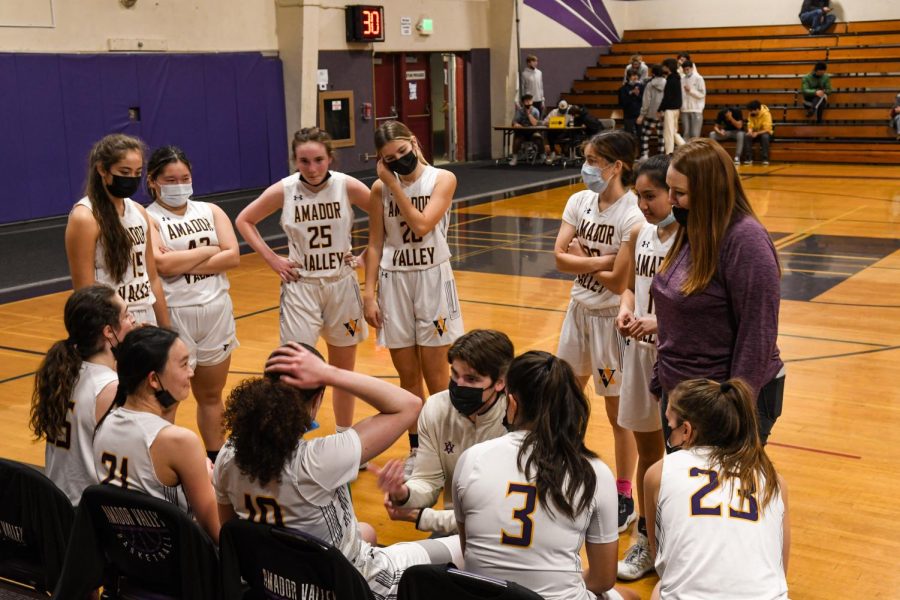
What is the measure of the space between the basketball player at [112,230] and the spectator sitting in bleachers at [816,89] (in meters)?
17.9

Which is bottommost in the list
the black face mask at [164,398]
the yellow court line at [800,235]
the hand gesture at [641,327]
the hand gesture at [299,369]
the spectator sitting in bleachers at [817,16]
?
the yellow court line at [800,235]

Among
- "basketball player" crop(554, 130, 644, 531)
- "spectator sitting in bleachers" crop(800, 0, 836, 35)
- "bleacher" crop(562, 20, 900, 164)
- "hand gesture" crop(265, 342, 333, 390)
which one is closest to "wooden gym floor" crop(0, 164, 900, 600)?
"basketball player" crop(554, 130, 644, 531)

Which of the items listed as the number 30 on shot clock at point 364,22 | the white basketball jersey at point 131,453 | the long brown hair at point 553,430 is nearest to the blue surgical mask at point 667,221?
the long brown hair at point 553,430

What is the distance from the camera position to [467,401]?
3617 millimetres

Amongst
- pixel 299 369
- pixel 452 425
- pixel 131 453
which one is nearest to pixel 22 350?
pixel 131 453

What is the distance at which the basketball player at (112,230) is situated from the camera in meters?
4.56

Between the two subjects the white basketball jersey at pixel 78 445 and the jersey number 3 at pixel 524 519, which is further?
the white basketball jersey at pixel 78 445

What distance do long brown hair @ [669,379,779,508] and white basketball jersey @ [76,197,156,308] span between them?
2.75 m

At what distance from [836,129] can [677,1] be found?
6303 millimetres

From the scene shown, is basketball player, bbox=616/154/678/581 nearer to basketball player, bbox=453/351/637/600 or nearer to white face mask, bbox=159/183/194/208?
basketball player, bbox=453/351/637/600

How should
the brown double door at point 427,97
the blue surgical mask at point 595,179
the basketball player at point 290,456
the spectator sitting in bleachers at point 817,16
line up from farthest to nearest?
the spectator sitting in bleachers at point 817,16 → the brown double door at point 427,97 → the blue surgical mask at point 595,179 → the basketball player at point 290,456

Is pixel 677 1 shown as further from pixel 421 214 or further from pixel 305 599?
pixel 305 599

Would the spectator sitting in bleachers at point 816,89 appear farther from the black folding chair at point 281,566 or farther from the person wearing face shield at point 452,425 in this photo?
the black folding chair at point 281,566

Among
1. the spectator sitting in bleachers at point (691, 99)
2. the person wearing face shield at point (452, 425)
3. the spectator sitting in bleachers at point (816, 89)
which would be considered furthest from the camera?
the spectator sitting in bleachers at point (816, 89)
